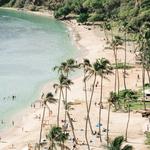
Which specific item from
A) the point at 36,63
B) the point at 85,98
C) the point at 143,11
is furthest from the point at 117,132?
the point at 143,11

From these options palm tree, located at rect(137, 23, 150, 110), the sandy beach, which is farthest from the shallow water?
palm tree, located at rect(137, 23, 150, 110)

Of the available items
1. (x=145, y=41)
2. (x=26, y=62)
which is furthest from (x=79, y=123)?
(x=26, y=62)

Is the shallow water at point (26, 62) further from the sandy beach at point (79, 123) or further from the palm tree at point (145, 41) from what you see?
the palm tree at point (145, 41)

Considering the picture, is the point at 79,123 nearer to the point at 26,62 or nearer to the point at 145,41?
the point at 145,41

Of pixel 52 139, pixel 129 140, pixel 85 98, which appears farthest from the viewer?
pixel 85 98

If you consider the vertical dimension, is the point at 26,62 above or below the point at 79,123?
above

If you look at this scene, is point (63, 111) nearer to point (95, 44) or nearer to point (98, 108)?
point (98, 108)

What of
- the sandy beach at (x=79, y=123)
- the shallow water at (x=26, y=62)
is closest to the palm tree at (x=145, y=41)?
the sandy beach at (x=79, y=123)

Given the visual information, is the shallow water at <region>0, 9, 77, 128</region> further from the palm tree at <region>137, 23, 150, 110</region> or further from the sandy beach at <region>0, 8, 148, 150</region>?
the palm tree at <region>137, 23, 150, 110</region>
